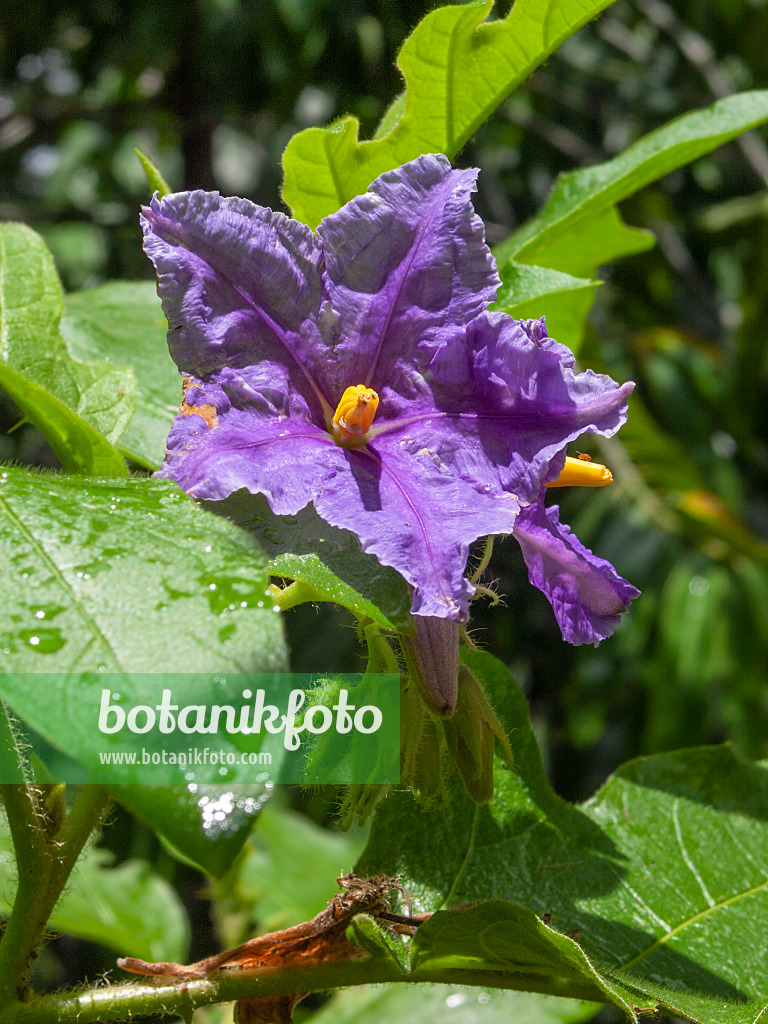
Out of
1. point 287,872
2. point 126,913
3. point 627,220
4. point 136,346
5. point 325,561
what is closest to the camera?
point 325,561

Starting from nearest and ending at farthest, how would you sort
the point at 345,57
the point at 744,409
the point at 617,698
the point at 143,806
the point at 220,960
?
the point at 143,806 → the point at 220,960 → the point at 617,698 → the point at 345,57 → the point at 744,409

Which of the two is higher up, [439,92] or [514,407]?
[439,92]

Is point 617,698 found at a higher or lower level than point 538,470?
lower

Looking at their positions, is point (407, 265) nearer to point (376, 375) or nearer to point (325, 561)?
point (376, 375)

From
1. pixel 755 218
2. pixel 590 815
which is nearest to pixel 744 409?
pixel 755 218

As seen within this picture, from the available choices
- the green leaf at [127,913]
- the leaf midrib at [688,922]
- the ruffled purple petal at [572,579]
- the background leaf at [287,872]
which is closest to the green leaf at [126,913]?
the green leaf at [127,913]

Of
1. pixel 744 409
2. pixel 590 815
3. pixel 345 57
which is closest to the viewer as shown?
pixel 590 815

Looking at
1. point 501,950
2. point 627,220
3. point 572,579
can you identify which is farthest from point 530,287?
point 627,220

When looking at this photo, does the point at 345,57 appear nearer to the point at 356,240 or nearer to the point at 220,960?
the point at 356,240
